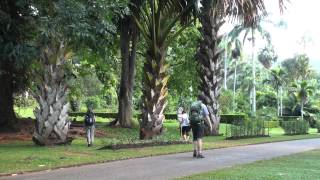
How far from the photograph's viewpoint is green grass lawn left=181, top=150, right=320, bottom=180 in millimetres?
11172

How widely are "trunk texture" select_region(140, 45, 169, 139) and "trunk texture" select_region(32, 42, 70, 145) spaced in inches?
126

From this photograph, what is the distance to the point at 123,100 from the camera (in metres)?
31.3

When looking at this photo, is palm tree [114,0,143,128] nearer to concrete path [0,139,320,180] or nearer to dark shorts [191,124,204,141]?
concrete path [0,139,320,180]

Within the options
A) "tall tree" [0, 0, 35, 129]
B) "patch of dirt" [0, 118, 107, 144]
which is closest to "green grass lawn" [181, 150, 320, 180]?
"tall tree" [0, 0, 35, 129]

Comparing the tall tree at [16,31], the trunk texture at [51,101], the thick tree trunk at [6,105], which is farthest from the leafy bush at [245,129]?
the tall tree at [16,31]

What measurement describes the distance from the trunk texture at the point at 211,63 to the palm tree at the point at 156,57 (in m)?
6.85

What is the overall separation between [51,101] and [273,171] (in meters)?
8.86

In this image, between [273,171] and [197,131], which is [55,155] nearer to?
[197,131]

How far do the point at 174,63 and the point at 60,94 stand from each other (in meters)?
19.4

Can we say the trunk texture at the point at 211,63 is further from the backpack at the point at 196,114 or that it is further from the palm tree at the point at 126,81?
the backpack at the point at 196,114

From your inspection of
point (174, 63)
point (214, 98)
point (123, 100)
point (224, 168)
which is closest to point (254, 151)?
point (224, 168)

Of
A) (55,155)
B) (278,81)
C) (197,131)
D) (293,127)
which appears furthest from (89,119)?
(278,81)

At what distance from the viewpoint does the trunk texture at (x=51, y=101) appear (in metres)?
18.4

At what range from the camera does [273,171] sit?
40.4ft
